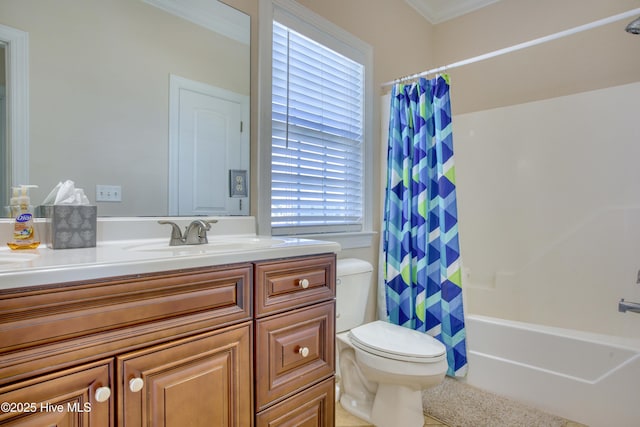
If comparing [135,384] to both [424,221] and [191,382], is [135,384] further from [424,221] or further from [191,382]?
[424,221]

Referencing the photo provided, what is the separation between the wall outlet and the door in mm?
192

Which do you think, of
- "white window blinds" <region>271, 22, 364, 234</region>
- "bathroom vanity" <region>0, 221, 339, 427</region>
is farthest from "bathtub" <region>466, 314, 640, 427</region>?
"bathroom vanity" <region>0, 221, 339, 427</region>

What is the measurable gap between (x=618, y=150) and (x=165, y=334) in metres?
2.75

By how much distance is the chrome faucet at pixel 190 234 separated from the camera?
4.22ft

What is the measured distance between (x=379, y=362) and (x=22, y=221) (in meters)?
1.40

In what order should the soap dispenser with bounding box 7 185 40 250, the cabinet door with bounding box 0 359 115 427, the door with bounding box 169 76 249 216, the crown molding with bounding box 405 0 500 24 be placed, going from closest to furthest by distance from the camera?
the cabinet door with bounding box 0 359 115 427 < the soap dispenser with bounding box 7 185 40 250 < the door with bounding box 169 76 249 216 < the crown molding with bounding box 405 0 500 24

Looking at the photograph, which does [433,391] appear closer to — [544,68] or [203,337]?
[203,337]

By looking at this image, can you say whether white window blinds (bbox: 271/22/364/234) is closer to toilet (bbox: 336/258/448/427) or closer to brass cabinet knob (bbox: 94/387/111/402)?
toilet (bbox: 336/258/448/427)

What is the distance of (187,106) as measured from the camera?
1473mm

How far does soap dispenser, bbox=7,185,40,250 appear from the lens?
3.30ft

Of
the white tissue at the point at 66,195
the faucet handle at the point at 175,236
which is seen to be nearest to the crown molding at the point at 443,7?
the faucet handle at the point at 175,236

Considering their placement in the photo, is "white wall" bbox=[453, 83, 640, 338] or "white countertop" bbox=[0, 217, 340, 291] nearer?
"white countertop" bbox=[0, 217, 340, 291]

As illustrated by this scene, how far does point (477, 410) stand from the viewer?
1.75 meters

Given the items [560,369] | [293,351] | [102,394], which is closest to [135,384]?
[102,394]
